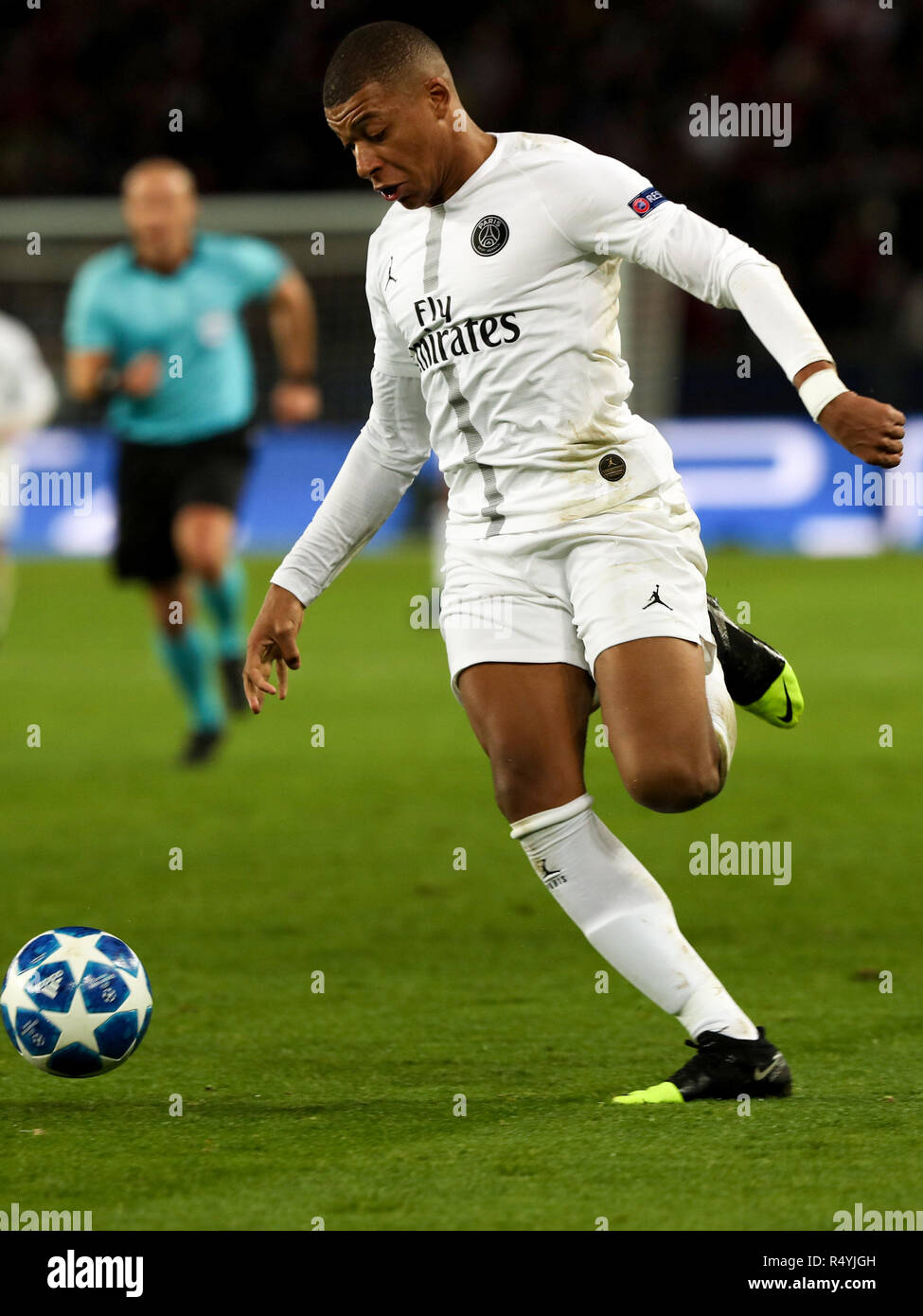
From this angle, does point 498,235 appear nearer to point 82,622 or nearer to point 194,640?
point 194,640

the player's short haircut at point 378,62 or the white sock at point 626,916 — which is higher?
the player's short haircut at point 378,62

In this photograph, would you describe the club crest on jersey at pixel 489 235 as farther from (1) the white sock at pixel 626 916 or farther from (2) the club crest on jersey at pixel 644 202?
(1) the white sock at pixel 626 916

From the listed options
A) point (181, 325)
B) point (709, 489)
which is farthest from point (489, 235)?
point (709, 489)

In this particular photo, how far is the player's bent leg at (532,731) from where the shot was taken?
383 cm

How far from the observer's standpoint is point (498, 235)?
387 cm

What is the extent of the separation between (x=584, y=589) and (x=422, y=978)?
169 cm

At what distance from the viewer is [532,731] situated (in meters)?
3.83

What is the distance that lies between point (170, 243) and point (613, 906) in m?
6.62

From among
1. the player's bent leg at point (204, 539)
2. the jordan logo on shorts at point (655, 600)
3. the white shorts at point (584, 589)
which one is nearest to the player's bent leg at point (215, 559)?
the player's bent leg at point (204, 539)

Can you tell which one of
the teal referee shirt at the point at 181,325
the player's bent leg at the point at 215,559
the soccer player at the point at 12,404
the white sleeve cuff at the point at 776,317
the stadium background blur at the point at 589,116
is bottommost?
the white sleeve cuff at the point at 776,317

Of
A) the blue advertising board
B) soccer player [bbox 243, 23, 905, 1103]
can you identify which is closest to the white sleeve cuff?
soccer player [bbox 243, 23, 905, 1103]

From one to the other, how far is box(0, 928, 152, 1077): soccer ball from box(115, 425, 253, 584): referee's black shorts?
17.9 feet

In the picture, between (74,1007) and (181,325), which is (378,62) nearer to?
(74,1007)

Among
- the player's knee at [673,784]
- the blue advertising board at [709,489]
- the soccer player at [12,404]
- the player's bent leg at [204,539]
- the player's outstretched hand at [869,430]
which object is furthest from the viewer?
the blue advertising board at [709,489]
